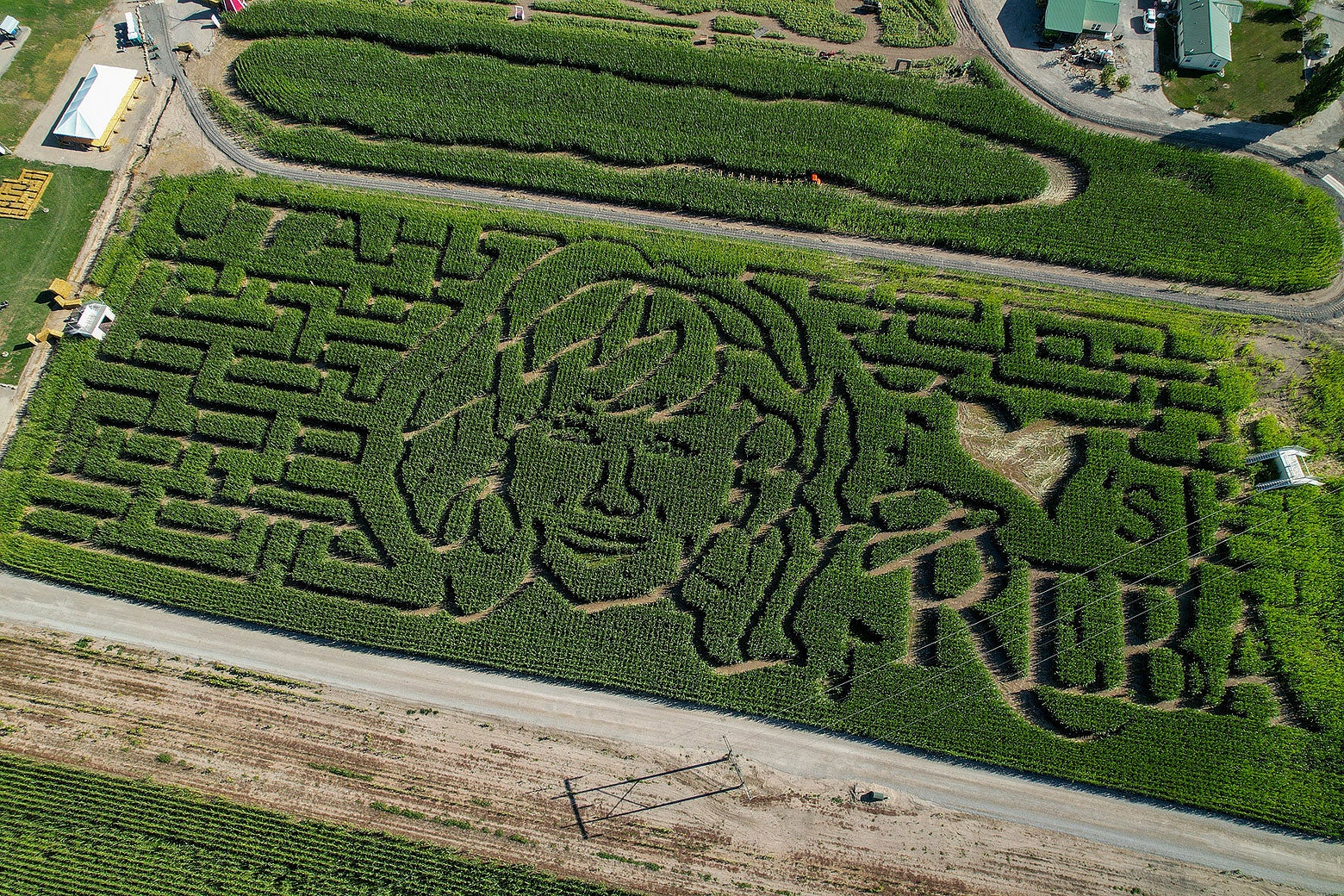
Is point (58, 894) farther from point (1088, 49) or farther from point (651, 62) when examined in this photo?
point (1088, 49)

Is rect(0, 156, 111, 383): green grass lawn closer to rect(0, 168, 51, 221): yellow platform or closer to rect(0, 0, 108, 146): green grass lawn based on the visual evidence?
rect(0, 168, 51, 221): yellow platform

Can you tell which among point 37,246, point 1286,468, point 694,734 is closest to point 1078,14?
point 1286,468

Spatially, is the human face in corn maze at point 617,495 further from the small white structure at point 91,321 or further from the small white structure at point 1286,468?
the small white structure at point 1286,468

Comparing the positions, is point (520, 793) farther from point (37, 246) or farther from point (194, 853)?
point (37, 246)

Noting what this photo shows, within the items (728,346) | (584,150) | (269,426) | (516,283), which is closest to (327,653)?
(269,426)

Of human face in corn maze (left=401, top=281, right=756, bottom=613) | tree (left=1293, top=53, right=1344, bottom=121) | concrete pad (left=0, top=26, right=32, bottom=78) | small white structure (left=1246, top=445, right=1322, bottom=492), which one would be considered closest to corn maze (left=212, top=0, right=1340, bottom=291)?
tree (left=1293, top=53, right=1344, bottom=121)

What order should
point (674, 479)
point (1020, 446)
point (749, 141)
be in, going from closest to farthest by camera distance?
1. point (674, 479)
2. point (1020, 446)
3. point (749, 141)

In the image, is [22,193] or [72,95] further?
[72,95]
